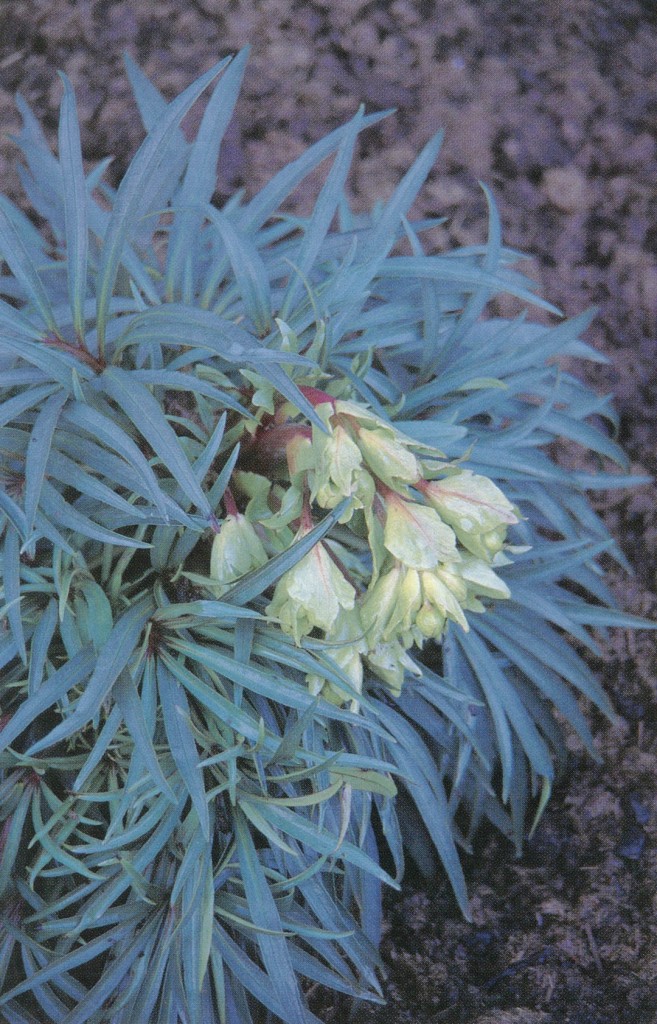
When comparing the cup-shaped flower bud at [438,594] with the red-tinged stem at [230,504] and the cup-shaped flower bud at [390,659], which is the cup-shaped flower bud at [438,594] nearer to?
the cup-shaped flower bud at [390,659]

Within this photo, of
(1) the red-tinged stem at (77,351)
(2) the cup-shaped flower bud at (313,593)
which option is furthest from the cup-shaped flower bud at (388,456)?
(1) the red-tinged stem at (77,351)

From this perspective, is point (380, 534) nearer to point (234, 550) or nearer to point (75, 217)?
point (234, 550)

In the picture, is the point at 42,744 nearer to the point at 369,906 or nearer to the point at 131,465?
the point at 131,465

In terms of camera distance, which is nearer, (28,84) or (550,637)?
(550,637)

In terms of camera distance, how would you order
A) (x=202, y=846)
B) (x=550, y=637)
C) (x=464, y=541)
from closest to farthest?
(x=464, y=541) → (x=202, y=846) → (x=550, y=637)

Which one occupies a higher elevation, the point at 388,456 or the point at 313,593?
the point at 388,456

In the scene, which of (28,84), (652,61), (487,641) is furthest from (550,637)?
(28,84)

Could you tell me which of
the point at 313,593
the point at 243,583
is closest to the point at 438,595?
the point at 313,593
